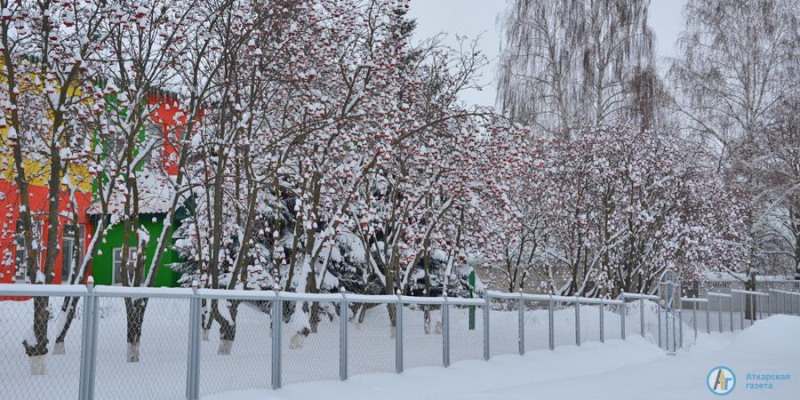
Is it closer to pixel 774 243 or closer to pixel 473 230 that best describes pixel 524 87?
pixel 473 230

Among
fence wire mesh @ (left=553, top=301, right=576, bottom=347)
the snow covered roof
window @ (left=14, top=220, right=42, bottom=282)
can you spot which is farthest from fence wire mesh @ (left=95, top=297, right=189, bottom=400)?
fence wire mesh @ (left=553, top=301, right=576, bottom=347)

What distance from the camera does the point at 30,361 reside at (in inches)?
322

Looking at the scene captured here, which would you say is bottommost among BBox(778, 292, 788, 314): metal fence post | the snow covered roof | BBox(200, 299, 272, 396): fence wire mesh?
BBox(778, 292, 788, 314): metal fence post

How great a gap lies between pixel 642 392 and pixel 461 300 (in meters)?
3.18

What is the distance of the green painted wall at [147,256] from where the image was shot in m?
25.3

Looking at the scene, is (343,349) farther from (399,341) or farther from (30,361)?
(30,361)

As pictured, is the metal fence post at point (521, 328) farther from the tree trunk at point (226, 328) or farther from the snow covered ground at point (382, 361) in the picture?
the tree trunk at point (226, 328)

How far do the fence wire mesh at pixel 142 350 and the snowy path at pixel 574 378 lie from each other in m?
0.57

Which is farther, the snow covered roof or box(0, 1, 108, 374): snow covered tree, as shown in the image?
the snow covered roof

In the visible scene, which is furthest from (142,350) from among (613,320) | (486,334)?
(613,320)

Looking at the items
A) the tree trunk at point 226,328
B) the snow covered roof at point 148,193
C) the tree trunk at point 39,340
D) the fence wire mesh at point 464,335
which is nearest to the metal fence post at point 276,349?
the tree trunk at point 226,328

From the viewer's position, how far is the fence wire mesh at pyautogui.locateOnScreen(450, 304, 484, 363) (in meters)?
13.7

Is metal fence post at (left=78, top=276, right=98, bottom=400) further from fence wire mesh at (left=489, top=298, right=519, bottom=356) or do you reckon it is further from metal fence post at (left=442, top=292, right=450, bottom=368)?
fence wire mesh at (left=489, top=298, right=519, bottom=356)

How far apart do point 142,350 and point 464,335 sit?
6.68 meters
